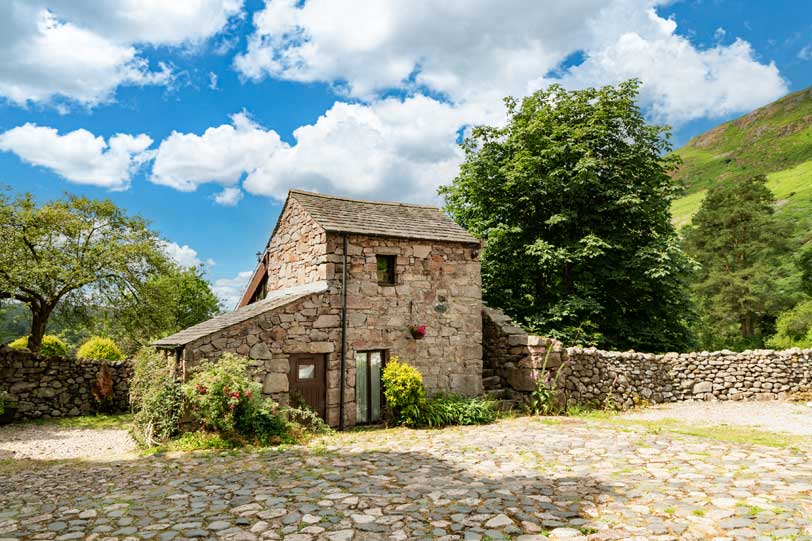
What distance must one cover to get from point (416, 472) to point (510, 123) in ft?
52.9

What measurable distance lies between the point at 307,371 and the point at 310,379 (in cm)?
20

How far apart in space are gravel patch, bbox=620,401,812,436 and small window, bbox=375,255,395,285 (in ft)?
23.9

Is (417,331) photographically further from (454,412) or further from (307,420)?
(307,420)

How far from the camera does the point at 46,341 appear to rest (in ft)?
63.6

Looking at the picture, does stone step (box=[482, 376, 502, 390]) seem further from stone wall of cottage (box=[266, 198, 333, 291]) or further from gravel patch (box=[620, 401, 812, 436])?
stone wall of cottage (box=[266, 198, 333, 291])

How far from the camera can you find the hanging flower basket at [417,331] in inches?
526

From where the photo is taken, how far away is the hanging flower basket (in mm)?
13365

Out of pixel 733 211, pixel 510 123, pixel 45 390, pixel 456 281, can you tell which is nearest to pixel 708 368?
pixel 456 281

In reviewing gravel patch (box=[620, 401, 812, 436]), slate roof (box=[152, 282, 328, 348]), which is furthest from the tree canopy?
gravel patch (box=[620, 401, 812, 436])

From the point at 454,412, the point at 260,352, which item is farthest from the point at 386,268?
the point at 454,412

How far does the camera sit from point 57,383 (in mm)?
16234

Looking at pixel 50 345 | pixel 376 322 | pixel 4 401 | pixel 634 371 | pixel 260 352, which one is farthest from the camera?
pixel 50 345

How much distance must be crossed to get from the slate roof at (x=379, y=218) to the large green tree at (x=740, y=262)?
20.2m

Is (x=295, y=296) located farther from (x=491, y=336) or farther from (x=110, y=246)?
(x=110, y=246)
